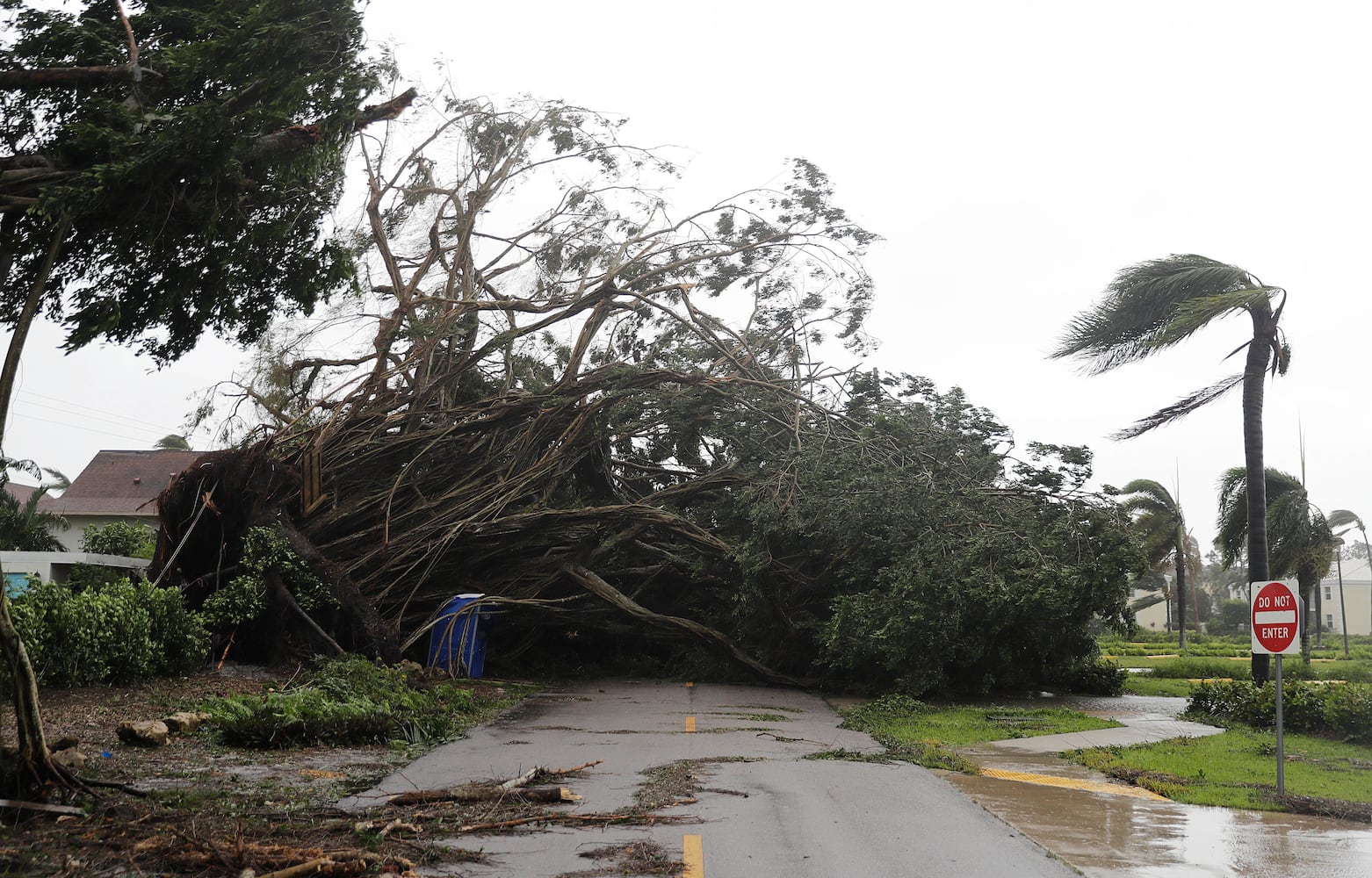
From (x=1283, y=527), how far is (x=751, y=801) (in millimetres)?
22584

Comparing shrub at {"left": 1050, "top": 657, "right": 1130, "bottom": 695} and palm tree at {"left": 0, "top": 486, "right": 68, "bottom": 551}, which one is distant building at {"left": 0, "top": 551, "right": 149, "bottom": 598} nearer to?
palm tree at {"left": 0, "top": 486, "right": 68, "bottom": 551}

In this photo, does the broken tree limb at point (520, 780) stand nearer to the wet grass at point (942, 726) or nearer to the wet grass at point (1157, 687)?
the wet grass at point (942, 726)

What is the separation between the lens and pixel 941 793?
8.09m

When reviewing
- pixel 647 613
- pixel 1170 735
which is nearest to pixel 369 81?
pixel 1170 735

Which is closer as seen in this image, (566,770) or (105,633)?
(566,770)

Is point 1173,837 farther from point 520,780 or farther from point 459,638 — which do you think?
point 459,638

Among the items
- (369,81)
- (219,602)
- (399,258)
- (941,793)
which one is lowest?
(941,793)

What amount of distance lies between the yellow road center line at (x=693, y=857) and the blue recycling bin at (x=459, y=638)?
38.4ft

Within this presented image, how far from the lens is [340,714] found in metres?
10.1

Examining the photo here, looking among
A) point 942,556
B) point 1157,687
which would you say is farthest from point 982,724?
point 1157,687

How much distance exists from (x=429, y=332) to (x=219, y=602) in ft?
17.4

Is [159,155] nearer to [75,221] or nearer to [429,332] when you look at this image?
[75,221]

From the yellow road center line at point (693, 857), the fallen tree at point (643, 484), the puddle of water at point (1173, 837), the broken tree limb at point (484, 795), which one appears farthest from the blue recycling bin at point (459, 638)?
the yellow road center line at point (693, 857)

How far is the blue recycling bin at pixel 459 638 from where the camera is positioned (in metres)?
17.4
